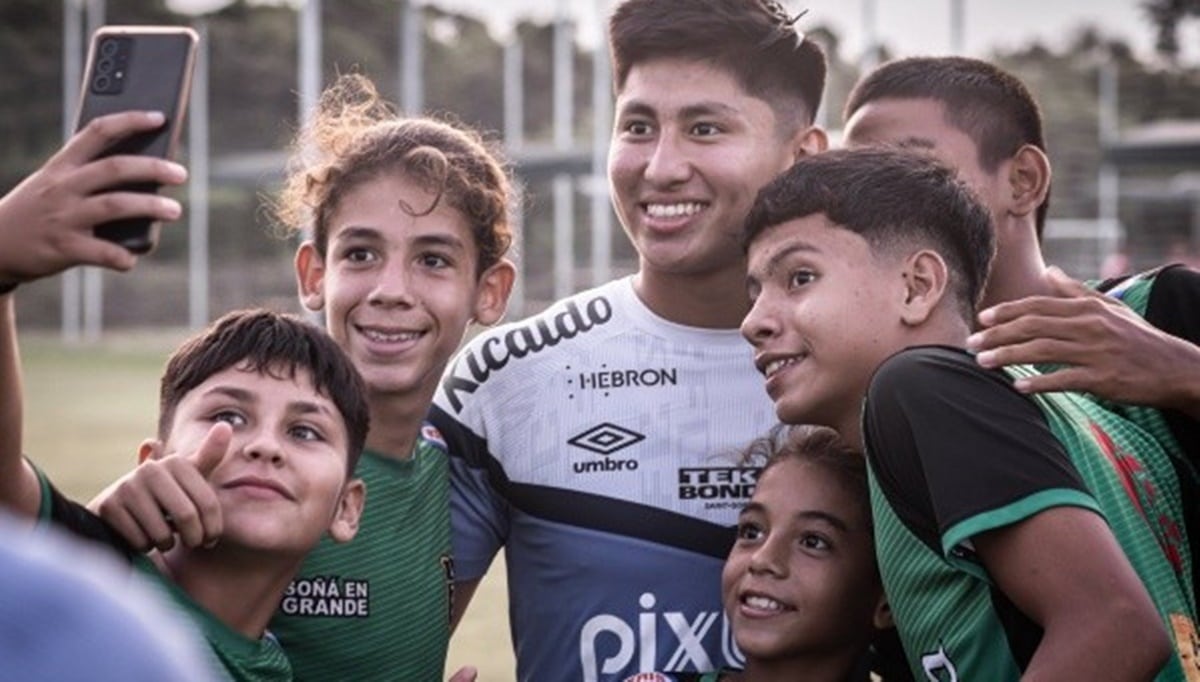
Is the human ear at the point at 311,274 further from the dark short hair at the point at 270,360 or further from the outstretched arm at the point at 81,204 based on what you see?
the outstretched arm at the point at 81,204

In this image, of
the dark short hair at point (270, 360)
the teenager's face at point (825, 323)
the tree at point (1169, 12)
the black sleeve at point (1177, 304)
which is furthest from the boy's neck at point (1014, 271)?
the tree at point (1169, 12)

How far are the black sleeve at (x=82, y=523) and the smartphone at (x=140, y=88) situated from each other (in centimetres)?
54

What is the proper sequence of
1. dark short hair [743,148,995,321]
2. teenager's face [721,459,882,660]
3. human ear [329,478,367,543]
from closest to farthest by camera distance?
dark short hair [743,148,995,321], human ear [329,478,367,543], teenager's face [721,459,882,660]

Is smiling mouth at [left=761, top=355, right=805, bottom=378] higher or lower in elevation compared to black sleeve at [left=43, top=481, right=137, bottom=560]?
higher

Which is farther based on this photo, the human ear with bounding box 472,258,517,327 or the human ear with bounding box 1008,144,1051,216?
the human ear with bounding box 1008,144,1051,216

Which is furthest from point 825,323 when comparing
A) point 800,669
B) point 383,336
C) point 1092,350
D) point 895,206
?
point 383,336

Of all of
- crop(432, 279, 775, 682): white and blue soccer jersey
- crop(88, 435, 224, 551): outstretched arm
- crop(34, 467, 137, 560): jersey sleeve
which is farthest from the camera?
crop(432, 279, 775, 682): white and blue soccer jersey

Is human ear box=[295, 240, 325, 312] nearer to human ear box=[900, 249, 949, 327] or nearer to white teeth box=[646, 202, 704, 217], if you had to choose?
white teeth box=[646, 202, 704, 217]

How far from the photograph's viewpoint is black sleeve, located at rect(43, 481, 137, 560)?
2.31 m

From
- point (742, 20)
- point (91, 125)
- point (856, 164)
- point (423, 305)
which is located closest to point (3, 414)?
point (91, 125)

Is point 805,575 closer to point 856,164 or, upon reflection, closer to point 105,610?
point 856,164

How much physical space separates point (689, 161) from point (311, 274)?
853 millimetres

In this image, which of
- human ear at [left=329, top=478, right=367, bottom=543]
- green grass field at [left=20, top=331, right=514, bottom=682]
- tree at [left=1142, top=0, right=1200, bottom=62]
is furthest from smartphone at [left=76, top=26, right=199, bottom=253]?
tree at [left=1142, top=0, right=1200, bottom=62]

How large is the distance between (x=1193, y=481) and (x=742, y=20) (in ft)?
4.92
